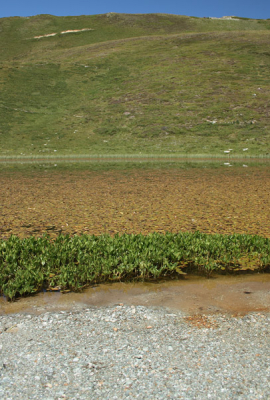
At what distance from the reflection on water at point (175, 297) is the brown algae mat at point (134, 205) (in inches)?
109

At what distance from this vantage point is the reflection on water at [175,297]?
487 cm

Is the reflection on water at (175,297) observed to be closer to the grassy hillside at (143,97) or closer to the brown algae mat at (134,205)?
the brown algae mat at (134,205)

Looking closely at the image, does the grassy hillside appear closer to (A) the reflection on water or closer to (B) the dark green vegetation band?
(B) the dark green vegetation band

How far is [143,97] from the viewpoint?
45.4m

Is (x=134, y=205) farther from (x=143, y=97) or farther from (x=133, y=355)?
(x=143, y=97)

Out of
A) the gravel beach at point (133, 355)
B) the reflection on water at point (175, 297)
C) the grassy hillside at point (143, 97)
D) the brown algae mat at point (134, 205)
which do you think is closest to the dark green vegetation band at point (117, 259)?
the reflection on water at point (175, 297)

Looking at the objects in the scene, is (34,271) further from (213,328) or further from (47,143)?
(47,143)

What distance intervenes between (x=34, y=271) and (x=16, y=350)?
6.75ft

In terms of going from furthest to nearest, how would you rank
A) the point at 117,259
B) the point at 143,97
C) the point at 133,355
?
the point at 143,97 → the point at 117,259 → the point at 133,355

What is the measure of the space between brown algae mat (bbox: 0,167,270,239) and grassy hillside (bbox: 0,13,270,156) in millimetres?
16275

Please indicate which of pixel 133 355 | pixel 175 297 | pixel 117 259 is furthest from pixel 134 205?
pixel 133 355

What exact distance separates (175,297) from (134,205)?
21.7 feet

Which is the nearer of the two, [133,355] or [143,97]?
[133,355]

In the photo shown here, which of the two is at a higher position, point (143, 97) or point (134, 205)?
point (143, 97)
